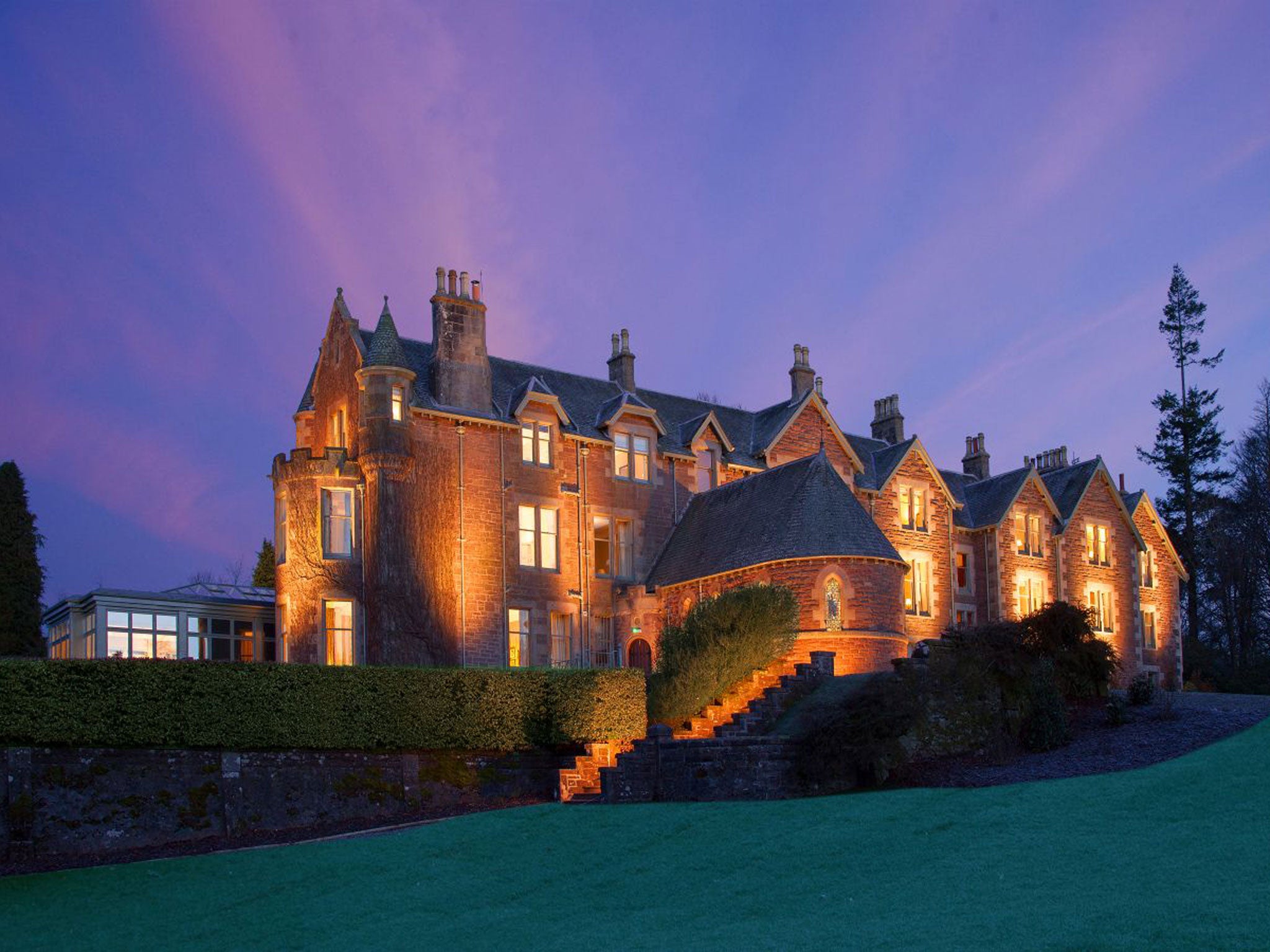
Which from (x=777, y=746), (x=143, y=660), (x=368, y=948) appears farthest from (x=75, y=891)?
(x=777, y=746)

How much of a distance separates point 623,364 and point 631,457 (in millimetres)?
3782

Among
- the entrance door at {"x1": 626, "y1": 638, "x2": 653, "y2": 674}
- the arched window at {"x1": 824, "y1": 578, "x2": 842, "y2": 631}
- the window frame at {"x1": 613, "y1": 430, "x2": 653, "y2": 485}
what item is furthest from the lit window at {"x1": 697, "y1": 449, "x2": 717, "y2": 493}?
the arched window at {"x1": 824, "y1": 578, "x2": 842, "y2": 631}

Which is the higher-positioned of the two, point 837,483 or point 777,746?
point 837,483

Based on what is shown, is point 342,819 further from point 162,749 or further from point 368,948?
point 368,948

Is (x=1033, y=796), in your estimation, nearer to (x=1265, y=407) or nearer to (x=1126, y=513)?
(x=1126, y=513)

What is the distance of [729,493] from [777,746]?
605 inches

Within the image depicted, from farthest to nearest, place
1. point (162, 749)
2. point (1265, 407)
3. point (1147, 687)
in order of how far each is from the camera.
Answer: point (1265, 407) → point (1147, 687) → point (162, 749)

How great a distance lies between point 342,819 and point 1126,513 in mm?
34277

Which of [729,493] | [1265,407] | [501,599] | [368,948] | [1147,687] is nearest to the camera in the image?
[368,948]

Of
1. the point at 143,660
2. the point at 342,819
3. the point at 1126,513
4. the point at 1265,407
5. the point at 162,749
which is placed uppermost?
the point at 1265,407

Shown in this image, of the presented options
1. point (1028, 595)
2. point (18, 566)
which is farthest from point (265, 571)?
point (1028, 595)

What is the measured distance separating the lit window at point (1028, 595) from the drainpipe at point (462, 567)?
68.2ft

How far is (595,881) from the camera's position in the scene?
1805cm

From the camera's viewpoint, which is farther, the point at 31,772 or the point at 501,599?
the point at 501,599
